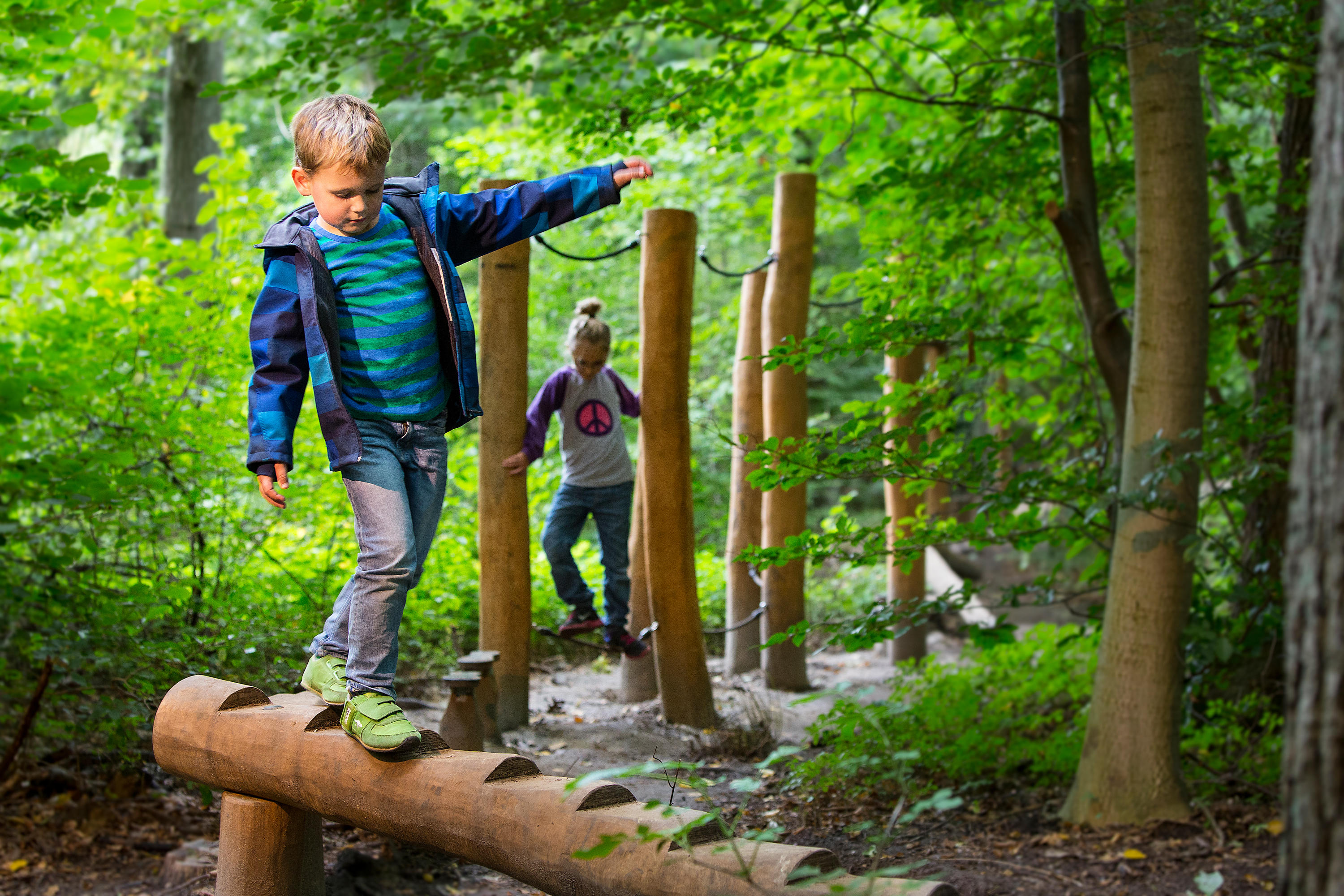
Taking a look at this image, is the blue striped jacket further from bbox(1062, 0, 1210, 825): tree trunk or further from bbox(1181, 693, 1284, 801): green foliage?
bbox(1181, 693, 1284, 801): green foliage

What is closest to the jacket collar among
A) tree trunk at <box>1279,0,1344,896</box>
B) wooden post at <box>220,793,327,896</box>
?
wooden post at <box>220,793,327,896</box>

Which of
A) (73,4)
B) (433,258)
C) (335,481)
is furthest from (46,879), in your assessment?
(73,4)

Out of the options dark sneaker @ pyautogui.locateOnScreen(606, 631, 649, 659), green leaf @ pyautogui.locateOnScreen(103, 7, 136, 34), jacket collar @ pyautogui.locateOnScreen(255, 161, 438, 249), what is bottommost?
dark sneaker @ pyautogui.locateOnScreen(606, 631, 649, 659)

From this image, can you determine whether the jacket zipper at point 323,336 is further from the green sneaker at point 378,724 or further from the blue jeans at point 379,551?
the green sneaker at point 378,724

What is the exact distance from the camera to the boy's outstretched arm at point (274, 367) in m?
2.53

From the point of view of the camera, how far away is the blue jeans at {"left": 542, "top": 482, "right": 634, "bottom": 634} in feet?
18.4

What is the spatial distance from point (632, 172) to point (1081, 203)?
243cm

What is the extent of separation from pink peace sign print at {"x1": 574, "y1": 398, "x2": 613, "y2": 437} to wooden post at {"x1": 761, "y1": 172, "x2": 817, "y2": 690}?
135 cm

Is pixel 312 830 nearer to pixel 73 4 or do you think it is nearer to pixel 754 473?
pixel 754 473

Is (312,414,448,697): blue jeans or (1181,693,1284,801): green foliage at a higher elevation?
(312,414,448,697): blue jeans

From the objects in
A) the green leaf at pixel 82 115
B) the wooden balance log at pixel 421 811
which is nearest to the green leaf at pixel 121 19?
the green leaf at pixel 82 115

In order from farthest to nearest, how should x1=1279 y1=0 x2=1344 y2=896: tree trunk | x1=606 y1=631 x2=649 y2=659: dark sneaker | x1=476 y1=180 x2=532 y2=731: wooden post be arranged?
x1=606 y1=631 x2=649 y2=659: dark sneaker, x1=476 y1=180 x2=532 y2=731: wooden post, x1=1279 y1=0 x2=1344 y2=896: tree trunk

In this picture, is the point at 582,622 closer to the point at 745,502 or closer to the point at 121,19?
the point at 745,502

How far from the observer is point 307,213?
268cm
